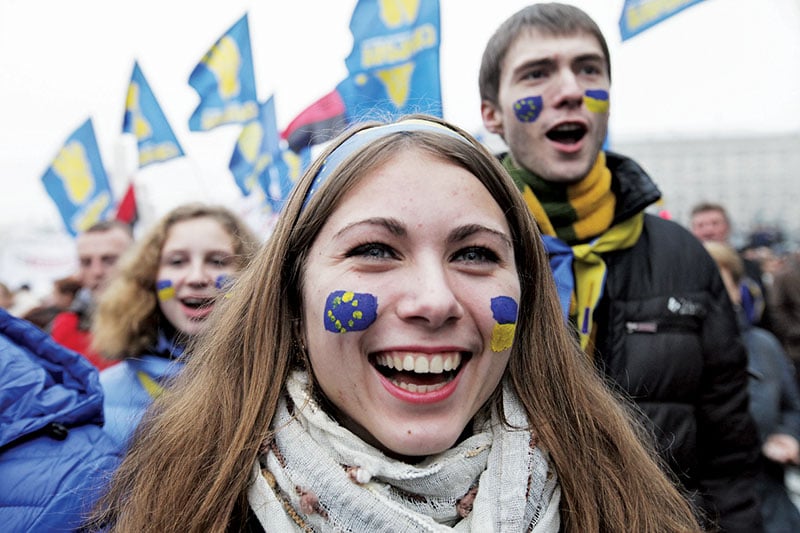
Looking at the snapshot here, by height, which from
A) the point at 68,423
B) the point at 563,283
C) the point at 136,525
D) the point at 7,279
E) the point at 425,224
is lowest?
the point at 7,279

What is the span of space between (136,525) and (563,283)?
1476mm

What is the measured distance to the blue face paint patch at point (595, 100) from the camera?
232 centimetres

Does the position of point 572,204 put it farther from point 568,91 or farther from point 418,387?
Result: point 418,387

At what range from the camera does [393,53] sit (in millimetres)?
4879

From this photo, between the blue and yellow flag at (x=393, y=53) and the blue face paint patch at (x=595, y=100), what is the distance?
2.36 metres

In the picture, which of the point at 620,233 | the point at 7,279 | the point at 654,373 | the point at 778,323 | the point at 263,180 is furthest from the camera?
the point at 7,279

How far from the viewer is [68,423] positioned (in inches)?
64.0

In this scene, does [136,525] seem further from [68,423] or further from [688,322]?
[688,322]

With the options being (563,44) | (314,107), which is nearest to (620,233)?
(563,44)

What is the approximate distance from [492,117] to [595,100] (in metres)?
0.40

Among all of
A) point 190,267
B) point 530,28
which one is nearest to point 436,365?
point 530,28

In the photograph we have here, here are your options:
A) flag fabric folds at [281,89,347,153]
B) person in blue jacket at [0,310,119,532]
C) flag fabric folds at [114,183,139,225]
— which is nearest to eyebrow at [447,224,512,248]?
person in blue jacket at [0,310,119,532]

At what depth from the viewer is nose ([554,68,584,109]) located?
7.45 ft

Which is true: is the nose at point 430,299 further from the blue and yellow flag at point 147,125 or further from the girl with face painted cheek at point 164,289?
the blue and yellow flag at point 147,125
